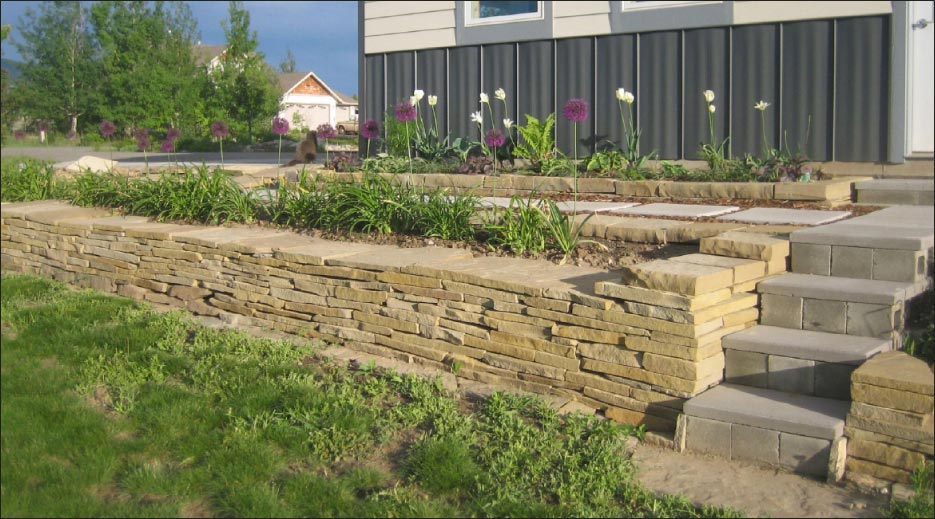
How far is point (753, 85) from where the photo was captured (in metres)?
8.33

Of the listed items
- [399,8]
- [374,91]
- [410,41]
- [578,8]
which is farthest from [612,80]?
[374,91]

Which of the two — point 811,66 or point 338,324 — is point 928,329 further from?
point 811,66

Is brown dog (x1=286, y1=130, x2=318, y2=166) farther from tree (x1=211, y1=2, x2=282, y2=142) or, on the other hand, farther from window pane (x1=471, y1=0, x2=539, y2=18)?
tree (x1=211, y1=2, x2=282, y2=142)

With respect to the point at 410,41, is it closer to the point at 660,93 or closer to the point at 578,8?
the point at 578,8

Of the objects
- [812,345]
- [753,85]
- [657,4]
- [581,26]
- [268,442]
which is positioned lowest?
[268,442]

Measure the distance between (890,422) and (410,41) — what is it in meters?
8.17

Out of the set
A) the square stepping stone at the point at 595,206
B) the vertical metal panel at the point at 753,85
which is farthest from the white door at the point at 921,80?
the square stepping stone at the point at 595,206

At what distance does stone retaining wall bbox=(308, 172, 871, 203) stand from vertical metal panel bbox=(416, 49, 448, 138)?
1808 mm

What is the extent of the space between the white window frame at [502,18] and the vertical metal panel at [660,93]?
1.24 metres

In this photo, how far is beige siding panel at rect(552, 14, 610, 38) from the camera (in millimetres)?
9133

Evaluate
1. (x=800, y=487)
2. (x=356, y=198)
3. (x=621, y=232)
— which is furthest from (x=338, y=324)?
(x=800, y=487)

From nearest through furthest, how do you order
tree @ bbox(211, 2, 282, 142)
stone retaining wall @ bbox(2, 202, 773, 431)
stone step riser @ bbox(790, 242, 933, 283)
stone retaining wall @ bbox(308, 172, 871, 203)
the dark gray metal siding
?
1. stone retaining wall @ bbox(2, 202, 773, 431)
2. stone step riser @ bbox(790, 242, 933, 283)
3. stone retaining wall @ bbox(308, 172, 871, 203)
4. the dark gray metal siding
5. tree @ bbox(211, 2, 282, 142)

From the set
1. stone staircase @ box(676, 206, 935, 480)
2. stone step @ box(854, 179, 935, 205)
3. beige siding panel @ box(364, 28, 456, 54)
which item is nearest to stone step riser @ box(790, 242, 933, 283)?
stone staircase @ box(676, 206, 935, 480)

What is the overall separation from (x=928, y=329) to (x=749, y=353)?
32.7 inches
